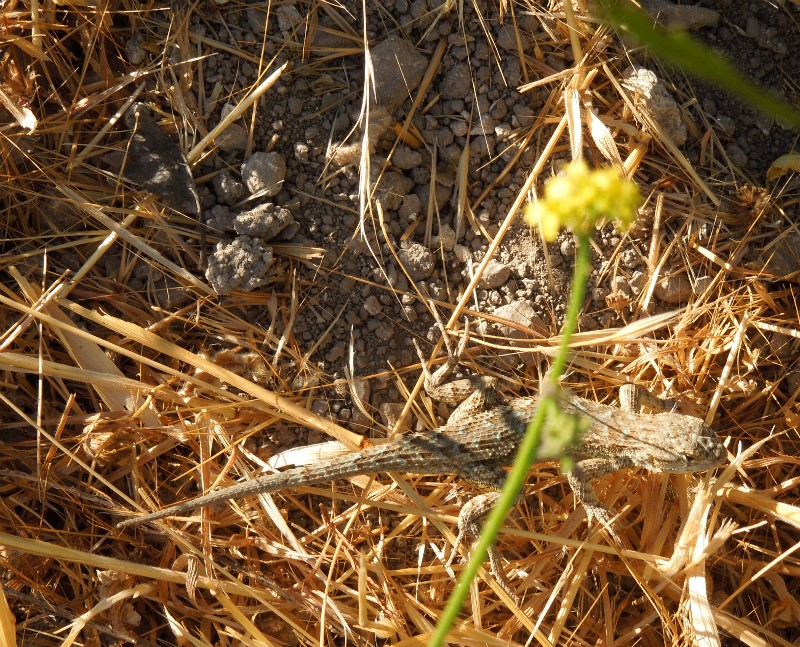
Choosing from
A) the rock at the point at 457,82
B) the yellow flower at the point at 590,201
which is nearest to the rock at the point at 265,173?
the rock at the point at 457,82

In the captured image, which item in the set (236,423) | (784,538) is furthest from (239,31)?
(784,538)

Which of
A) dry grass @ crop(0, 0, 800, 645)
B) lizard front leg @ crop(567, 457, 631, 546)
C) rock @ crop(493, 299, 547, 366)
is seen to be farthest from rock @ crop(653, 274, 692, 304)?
lizard front leg @ crop(567, 457, 631, 546)

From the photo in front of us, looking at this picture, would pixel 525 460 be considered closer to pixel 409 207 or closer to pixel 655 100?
pixel 409 207

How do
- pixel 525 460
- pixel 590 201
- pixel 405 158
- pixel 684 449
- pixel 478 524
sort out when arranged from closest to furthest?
pixel 525 460
pixel 590 201
pixel 684 449
pixel 478 524
pixel 405 158

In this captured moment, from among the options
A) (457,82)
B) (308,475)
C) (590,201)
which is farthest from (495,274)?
(590,201)

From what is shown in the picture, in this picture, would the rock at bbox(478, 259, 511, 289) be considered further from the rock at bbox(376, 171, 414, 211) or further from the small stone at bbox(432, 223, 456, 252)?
Result: the rock at bbox(376, 171, 414, 211)

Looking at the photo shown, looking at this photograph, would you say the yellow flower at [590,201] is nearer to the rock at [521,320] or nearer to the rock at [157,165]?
the rock at [521,320]

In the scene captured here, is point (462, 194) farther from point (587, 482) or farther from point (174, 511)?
point (174, 511)
